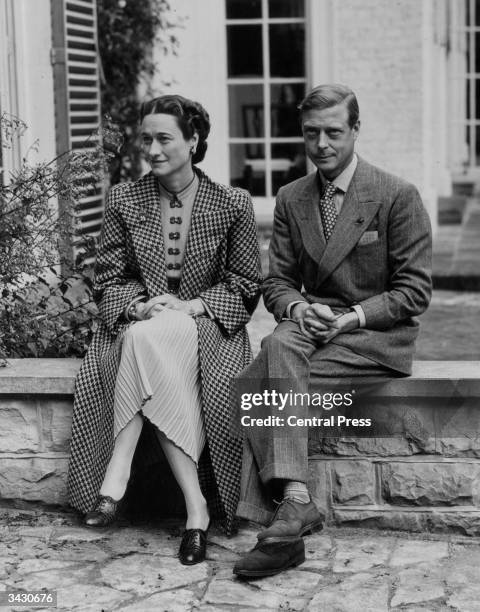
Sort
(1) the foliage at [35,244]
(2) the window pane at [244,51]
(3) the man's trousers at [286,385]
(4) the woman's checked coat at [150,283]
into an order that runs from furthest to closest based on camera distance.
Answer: (2) the window pane at [244,51], (1) the foliage at [35,244], (4) the woman's checked coat at [150,283], (3) the man's trousers at [286,385]

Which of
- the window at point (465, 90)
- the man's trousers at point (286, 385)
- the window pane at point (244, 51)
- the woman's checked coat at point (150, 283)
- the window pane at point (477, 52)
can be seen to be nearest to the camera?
the man's trousers at point (286, 385)

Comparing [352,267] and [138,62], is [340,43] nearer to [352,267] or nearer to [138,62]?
[138,62]

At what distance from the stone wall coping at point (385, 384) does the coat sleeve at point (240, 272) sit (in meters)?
0.57

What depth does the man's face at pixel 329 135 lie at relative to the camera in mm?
4355

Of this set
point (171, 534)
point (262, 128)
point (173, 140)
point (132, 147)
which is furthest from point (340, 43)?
point (171, 534)

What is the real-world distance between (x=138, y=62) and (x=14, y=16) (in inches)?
89.7

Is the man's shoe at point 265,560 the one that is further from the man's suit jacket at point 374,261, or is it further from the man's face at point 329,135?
the man's face at point 329,135

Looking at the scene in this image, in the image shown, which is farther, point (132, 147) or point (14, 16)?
point (132, 147)

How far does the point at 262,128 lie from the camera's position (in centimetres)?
1059

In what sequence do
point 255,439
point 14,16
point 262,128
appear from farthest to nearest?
point 262,128 < point 14,16 < point 255,439

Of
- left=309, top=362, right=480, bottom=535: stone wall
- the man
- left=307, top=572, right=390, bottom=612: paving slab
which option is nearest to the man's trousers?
the man

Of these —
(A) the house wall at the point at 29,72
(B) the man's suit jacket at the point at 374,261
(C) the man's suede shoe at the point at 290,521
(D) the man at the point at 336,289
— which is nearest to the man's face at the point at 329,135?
(D) the man at the point at 336,289

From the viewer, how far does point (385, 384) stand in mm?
4387

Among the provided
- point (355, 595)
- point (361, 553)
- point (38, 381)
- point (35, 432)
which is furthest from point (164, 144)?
point (355, 595)
